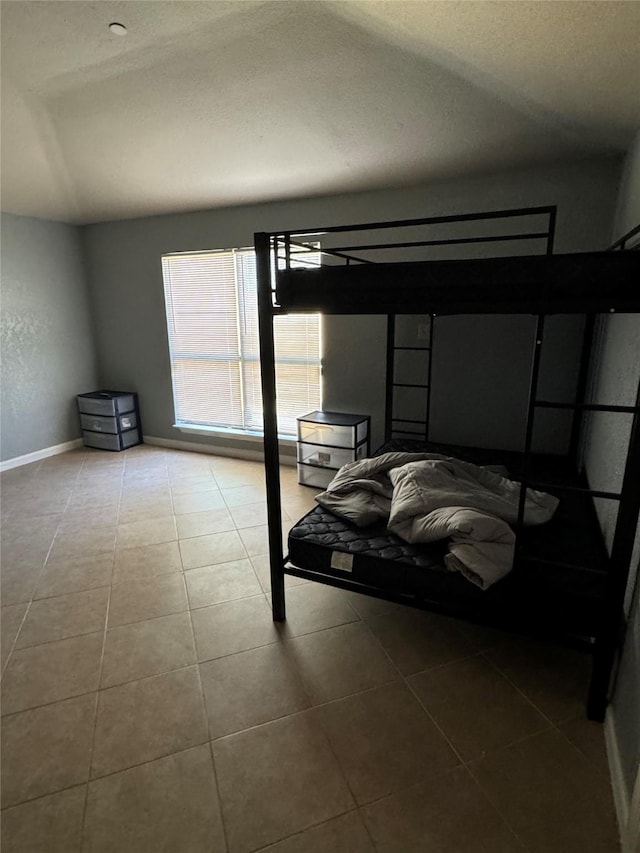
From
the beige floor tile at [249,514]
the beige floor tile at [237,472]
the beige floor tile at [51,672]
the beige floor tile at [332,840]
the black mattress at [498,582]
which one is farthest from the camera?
the beige floor tile at [237,472]

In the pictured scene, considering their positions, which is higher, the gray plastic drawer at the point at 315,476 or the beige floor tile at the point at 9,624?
the gray plastic drawer at the point at 315,476

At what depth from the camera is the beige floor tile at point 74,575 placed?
2.38m

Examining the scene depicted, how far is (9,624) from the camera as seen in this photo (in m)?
2.11

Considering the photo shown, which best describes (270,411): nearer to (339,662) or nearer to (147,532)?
(339,662)

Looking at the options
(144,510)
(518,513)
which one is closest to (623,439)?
(518,513)

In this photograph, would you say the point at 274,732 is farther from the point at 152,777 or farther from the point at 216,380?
the point at 216,380

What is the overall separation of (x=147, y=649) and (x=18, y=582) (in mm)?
1023

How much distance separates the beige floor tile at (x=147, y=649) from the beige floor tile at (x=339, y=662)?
1.57 ft

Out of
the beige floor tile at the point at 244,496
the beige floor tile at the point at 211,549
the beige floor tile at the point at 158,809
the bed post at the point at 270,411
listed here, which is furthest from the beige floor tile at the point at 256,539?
→ the beige floor tile at the point at 158,809

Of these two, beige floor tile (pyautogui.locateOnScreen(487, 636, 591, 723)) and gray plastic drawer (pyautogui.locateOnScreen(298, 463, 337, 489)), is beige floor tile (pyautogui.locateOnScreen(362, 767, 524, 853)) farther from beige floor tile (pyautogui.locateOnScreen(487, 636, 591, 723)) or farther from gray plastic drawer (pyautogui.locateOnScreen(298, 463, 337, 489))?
gray plastic drawer (pyautogui.locateOnScreen(298, 463, 337, 489))

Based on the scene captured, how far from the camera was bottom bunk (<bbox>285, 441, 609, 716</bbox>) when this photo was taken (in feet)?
5.18

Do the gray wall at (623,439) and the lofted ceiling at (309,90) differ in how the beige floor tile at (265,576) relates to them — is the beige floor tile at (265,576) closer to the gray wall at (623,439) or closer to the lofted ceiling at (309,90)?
the gray wall at (623,439)

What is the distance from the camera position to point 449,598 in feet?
5.60

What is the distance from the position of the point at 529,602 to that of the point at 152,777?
1.39 metres
